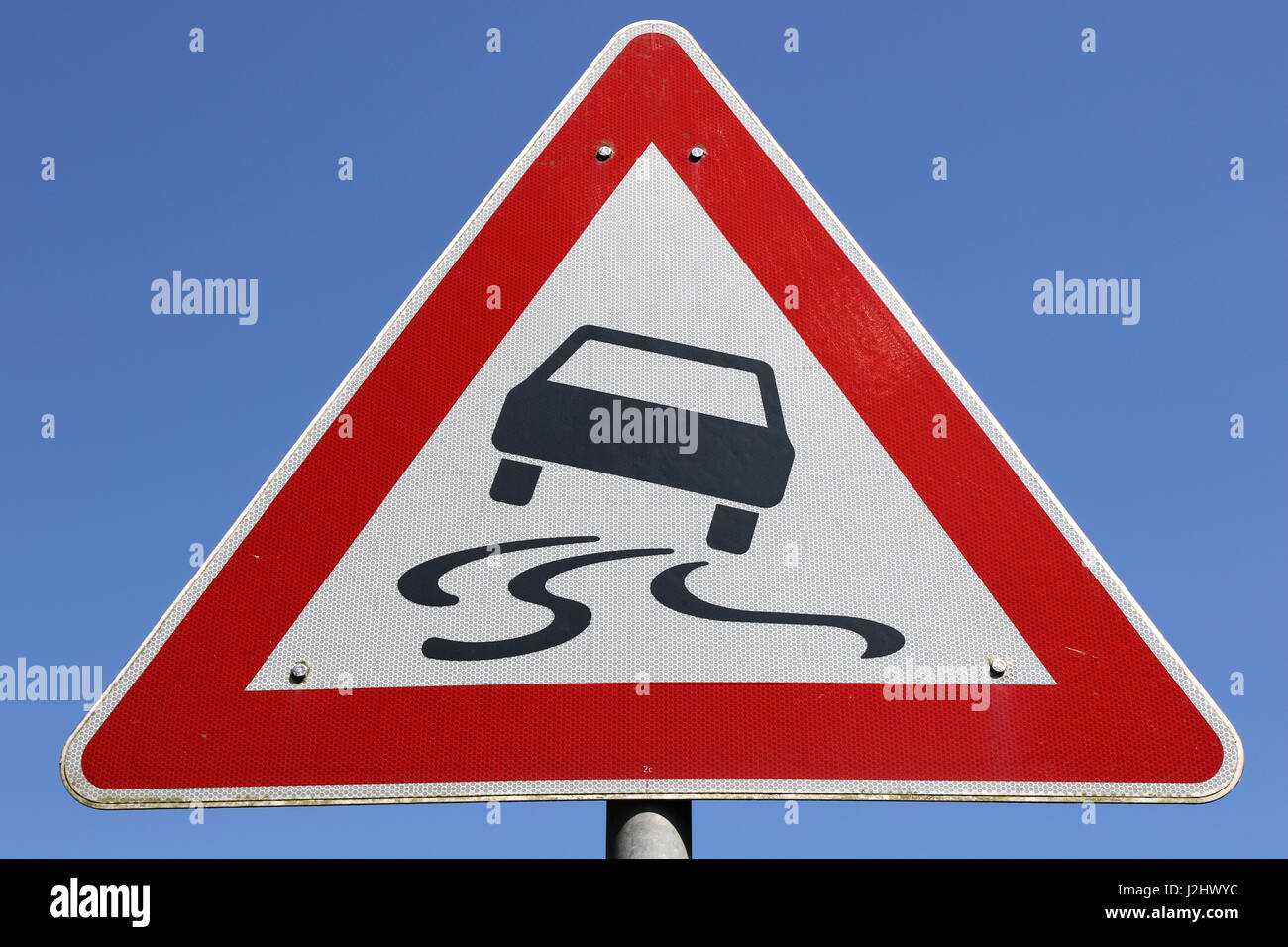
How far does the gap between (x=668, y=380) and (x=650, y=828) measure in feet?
2.10

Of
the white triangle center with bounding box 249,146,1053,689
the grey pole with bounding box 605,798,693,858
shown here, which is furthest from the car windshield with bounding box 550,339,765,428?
the grey pole with bounding box 605,798,693,858

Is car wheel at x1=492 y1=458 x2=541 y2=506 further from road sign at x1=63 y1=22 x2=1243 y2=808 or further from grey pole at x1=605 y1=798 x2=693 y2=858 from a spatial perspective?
grey pole at x1=605 y1=798 x2=693 y2=858

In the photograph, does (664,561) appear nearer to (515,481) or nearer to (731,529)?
(731,529)

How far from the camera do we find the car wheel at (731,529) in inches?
62.9

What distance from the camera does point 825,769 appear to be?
1497 mm

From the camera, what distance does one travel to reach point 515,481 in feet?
5.43

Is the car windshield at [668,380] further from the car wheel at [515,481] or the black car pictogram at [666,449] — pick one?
the car wheel at [515,481]

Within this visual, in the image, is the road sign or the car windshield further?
the car windshield

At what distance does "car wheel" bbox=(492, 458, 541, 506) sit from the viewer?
165 cm

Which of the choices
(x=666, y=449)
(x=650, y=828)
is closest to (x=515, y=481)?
(x=666, y=449)

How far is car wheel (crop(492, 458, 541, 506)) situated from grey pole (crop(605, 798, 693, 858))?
447 millimetres
